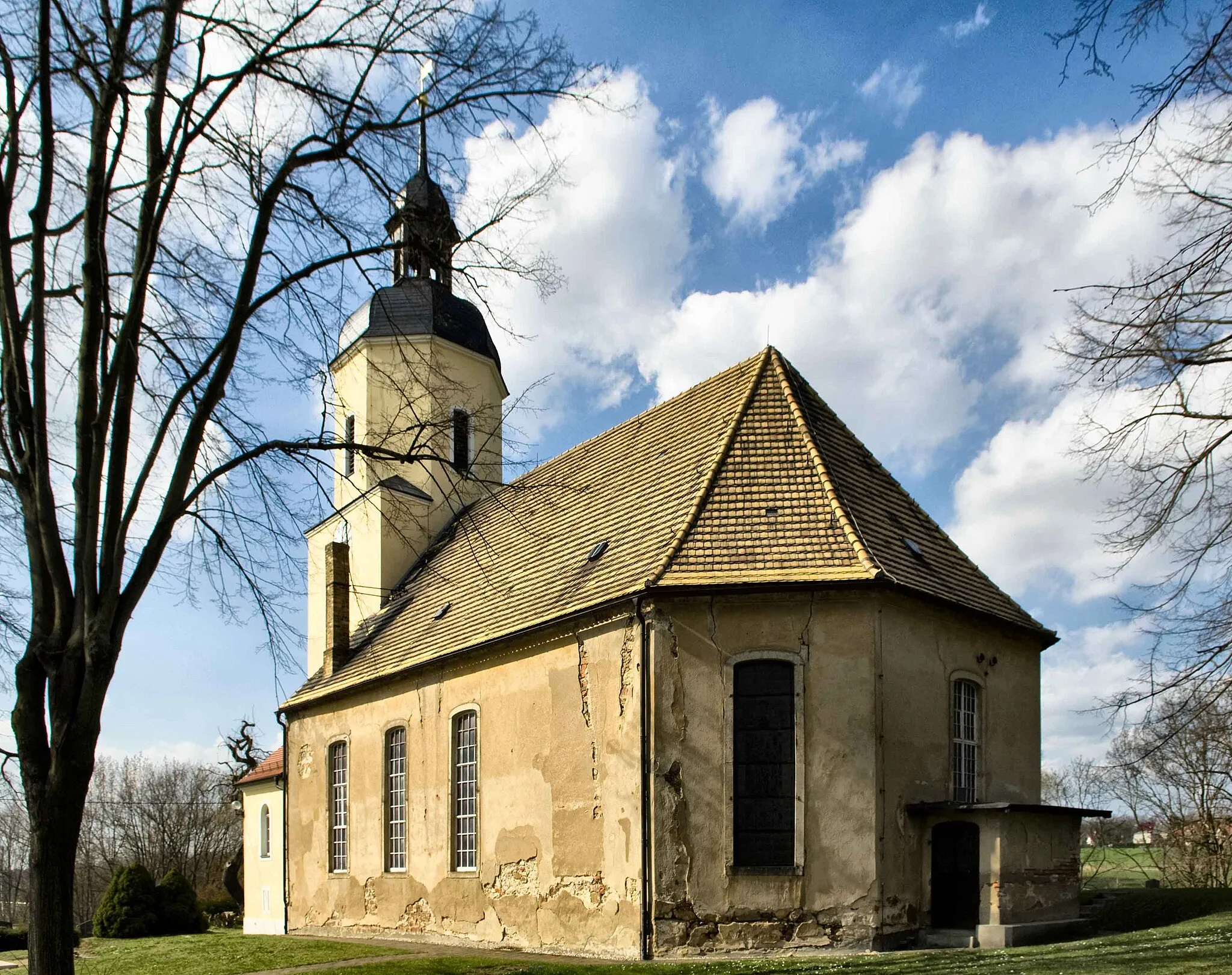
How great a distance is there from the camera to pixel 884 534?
15.6 m

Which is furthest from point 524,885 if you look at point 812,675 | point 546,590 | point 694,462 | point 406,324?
point 406,324

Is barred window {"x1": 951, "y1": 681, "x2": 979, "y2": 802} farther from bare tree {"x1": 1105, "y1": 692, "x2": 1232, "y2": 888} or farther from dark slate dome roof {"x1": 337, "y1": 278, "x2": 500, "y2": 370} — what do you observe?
dark slate dome roof {"x1": 337, "y1": 278, "x2": 500, "y2": 370}

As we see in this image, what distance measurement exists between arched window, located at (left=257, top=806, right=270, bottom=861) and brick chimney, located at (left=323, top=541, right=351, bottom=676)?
6.20 metres

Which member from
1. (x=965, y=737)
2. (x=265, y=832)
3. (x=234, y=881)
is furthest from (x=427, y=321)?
(x=234, y=881)

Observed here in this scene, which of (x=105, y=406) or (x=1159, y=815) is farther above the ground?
(x=105, y=406)

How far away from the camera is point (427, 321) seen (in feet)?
82.8

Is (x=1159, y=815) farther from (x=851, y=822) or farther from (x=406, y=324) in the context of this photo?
(x=406, y=324)

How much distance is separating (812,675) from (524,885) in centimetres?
559

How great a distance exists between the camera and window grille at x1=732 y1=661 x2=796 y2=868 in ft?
44.5

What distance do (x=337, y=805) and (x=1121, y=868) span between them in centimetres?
2426

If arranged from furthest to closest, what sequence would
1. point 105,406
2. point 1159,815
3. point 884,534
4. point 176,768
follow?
point 176,768 → point 1159,815 → point 884,534 → point 105,406

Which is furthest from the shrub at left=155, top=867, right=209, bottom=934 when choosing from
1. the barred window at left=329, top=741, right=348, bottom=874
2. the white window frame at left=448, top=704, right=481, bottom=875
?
the white window frame at left=448, top=704, right=481, bottom=875

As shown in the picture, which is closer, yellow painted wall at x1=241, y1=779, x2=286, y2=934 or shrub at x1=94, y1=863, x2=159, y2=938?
yellow painted wall at x1=241, y1=779, x2=286, y2=934

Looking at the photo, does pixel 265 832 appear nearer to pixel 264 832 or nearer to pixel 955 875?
pixel 264 832
